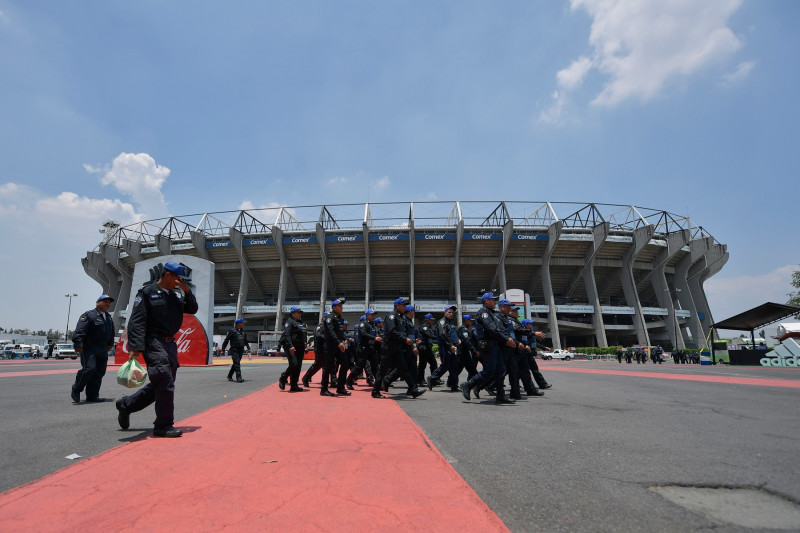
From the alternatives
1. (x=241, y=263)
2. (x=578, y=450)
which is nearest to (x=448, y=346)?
(x=578, y=450)

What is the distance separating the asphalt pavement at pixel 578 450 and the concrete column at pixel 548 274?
127ft

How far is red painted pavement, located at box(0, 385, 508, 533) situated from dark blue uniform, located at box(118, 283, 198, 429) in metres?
0.42

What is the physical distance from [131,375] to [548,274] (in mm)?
46194

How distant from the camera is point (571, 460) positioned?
3.21 m

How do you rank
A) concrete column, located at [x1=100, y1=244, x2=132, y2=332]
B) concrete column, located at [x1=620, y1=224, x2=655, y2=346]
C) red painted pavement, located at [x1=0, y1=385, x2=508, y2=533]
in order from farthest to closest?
concrete column, located at [x1=100, y1=244, x2=132, y2=332] → concrete column, located at [x1=620, y1=224, x2=655, y2=346] → red painted pavement, located at [x1=0, y1=385, x2=508, y2=533]

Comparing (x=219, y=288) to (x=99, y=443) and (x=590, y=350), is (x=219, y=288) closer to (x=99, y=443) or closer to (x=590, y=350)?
(x=590, y=350)

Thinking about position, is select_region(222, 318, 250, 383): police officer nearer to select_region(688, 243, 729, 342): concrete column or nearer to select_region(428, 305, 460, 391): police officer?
select_region(428, 305, 460, 391): police officer

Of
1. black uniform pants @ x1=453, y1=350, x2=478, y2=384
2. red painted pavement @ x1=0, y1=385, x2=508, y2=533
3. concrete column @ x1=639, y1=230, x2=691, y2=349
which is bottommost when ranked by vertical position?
red painted pavement @ x1=0, y1=385, x2=508, y2=533

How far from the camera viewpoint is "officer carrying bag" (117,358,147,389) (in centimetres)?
400

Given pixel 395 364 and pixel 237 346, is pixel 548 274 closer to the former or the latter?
pixel 237 346

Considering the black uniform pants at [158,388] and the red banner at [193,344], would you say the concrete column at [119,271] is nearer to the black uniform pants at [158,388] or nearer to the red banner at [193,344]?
the red banner at [193,344]

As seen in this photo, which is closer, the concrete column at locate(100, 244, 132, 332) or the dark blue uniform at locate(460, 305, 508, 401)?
the dark blue uniform at locate(460, 305, 508, 401)

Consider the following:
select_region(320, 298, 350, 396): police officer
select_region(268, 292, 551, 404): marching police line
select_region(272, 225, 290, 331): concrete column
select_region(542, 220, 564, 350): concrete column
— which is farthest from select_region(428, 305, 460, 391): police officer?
select_region(542, 220, 564, 350): concrete column

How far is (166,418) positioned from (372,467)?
7.94 feet
